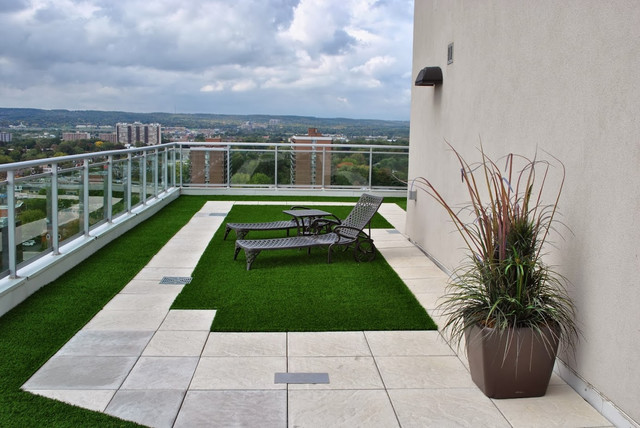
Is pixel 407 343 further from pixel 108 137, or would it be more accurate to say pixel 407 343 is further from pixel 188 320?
pixel 108 137

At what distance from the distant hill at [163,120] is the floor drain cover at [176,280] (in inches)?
228

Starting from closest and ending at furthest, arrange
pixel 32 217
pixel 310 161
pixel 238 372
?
pixel 238 372
pixel 32 217
pixel 310 161

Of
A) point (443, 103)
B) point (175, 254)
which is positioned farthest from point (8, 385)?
point (443, 103)

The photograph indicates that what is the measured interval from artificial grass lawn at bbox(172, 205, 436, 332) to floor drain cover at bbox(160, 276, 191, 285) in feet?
0.31

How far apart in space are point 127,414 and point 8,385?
84 cm

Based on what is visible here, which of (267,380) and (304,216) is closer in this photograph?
(267,380)

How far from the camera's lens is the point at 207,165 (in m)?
14.5

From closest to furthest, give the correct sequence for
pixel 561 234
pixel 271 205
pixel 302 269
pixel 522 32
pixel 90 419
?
pixel 90 419, pixel 561 234, pixel 522 32, pixel 302 269, pixel 271 205

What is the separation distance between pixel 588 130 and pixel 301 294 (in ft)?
10.1

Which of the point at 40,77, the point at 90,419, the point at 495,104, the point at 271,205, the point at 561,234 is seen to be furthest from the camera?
the point at 40,77

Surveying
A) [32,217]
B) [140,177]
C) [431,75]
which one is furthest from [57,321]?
[140,177]

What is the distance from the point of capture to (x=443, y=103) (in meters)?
7.02

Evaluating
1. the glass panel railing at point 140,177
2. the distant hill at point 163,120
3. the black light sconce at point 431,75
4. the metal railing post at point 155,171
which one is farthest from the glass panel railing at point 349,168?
the black light sconce at point 431,75

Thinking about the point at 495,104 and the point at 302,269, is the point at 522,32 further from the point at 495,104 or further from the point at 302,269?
the point at 302,269
